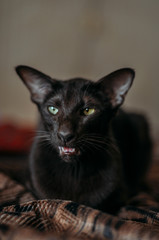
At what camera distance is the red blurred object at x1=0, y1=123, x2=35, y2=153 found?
1.95 meters

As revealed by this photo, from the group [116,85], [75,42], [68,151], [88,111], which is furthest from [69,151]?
[75,42]

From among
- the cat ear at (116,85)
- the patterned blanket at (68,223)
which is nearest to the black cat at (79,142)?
the cat ear at (116,85)

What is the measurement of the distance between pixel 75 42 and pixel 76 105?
2.26 m

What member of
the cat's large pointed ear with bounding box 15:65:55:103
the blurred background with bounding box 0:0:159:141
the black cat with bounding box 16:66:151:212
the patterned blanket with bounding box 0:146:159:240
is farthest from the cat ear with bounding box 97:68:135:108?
the blurred background with bounding box 0:0:159:141

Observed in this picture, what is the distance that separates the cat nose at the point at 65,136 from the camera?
35.1 inches

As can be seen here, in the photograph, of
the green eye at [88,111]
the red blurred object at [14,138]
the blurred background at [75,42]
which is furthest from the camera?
the blurred background at [75,42]

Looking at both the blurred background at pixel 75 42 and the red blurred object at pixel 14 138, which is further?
the blurred background at pixel 75 42

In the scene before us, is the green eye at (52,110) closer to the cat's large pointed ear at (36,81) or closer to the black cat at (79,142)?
the black cat at (79,142)

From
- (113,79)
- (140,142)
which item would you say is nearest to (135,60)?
(140,142)

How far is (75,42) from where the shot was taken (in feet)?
10.0

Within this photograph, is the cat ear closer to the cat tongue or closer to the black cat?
the black cat

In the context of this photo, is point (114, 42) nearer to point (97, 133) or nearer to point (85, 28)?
point (85, 28)

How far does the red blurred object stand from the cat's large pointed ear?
0.68 meters

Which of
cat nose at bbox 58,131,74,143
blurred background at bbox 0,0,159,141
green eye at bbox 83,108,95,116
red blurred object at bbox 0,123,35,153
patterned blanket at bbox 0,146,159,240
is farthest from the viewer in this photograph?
blurred background at bbox 0,0,159,141
